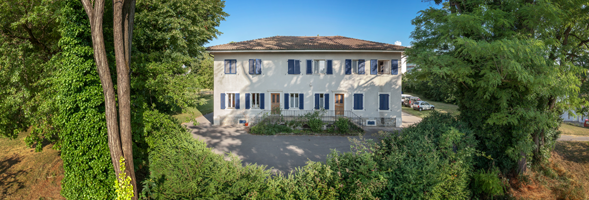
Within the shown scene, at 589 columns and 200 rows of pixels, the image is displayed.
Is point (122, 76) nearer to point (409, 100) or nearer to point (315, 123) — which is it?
point (315, 123)

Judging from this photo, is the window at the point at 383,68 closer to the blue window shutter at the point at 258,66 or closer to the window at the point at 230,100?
the blue window shutter at the point at 258,66

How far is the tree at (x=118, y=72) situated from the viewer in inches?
187

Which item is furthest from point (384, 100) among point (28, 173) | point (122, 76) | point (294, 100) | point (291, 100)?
point (28, 173)

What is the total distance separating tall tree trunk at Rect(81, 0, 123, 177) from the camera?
4727 millimetres

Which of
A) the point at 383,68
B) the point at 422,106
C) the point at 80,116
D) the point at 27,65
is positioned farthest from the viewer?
the point at 422,106

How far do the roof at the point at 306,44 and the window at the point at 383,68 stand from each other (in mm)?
1043

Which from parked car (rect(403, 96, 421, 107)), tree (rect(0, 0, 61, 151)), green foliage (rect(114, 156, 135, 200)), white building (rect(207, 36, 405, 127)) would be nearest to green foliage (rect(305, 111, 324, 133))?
white building (rect(207, 36, 405, 127))

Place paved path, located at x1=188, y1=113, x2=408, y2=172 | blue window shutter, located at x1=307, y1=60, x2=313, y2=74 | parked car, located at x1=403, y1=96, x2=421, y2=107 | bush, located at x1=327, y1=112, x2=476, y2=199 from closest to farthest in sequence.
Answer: bush, located at x1=327, y1=112, x2=476, y2=199, paved path, located at x1=188, y1=113, x2=408, y2=172, blue window shutter, located at x1=307, y1=60, x2=313, y2=74, parked car, located at x1=403, y1=96, x2=421, y2=107

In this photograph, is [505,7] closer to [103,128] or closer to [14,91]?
[103,128]

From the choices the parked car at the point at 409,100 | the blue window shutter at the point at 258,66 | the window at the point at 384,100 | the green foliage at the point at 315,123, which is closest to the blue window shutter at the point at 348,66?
the window at the point at 384,100

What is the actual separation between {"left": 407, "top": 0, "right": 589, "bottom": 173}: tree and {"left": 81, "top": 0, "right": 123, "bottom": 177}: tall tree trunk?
8.82 metres

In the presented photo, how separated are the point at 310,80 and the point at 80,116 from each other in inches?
487

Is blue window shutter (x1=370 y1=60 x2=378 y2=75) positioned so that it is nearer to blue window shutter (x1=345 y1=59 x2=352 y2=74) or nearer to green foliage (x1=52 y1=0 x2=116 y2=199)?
blue window shutter (x1=345 y1=59 x2=352 y2=74)

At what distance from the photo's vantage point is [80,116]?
5.04 m
